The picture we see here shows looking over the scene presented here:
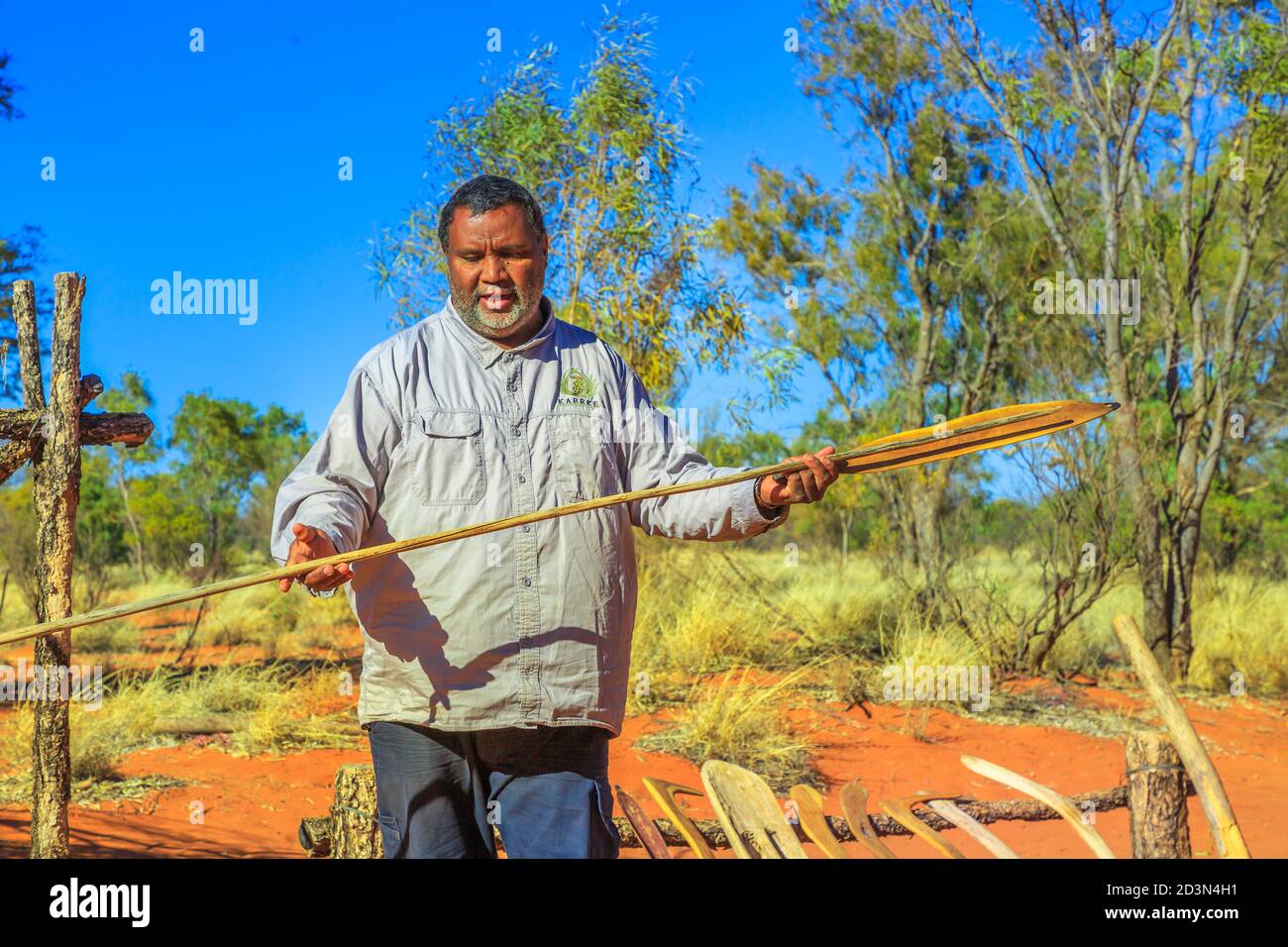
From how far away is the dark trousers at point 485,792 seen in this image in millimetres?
2375

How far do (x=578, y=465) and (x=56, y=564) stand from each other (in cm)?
278

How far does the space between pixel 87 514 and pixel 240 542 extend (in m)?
7.51

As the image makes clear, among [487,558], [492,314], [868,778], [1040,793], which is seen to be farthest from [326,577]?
[868,778]

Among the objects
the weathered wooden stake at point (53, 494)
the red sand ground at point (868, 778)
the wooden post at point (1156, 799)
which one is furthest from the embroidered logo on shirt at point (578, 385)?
the red sand ground at point (868, 778)

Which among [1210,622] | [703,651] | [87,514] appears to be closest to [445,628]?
[703,651]

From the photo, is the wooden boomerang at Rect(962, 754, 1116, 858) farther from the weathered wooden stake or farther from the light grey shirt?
the weathered wooden stake

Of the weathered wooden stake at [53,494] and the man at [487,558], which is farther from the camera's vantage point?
the weathered wooden stake at [53,494]

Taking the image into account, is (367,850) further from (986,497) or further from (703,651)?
(986,497)

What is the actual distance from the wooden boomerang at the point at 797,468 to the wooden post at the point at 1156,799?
1.17 meters

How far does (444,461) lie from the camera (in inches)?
97.0

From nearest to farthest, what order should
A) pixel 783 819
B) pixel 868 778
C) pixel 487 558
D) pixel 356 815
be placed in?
pixel 487 558 → pixel 783 819 → pixel 356 815 → pixel 868 778

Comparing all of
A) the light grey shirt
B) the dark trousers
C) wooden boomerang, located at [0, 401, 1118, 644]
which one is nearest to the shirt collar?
the light grey shirt

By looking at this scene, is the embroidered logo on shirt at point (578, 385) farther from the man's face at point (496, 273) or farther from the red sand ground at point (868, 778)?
the red sand ground at point (868, 778)

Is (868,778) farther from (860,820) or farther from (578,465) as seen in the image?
(578,465)
